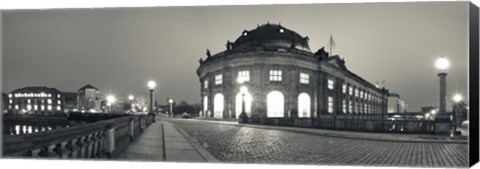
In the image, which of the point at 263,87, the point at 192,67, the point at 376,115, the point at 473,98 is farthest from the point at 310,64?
the point at 473,98

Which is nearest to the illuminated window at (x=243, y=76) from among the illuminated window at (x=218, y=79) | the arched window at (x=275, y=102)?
the illuminated window at (x=218, y=79)

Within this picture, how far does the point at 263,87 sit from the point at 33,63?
42.6 feet

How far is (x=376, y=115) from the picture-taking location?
441 inches

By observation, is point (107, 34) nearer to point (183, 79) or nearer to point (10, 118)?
point (183, 79)

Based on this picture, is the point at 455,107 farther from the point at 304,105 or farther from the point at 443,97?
the point at 304,105

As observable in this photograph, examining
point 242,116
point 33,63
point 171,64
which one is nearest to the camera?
point 33,63

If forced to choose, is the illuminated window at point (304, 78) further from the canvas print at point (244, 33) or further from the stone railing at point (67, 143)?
the stone railing at point (67, 143)

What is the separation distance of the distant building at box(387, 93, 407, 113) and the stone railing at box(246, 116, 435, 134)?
41 cm

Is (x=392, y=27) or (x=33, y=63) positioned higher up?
(x=392, y=27)

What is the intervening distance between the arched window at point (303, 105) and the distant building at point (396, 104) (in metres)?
9.87

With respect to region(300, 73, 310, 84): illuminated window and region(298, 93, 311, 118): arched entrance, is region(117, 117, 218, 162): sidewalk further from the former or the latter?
region(300, 73, 310, 84): illuminated window

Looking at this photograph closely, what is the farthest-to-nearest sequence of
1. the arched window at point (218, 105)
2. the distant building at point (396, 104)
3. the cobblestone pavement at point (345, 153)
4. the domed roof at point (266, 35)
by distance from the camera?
the arched window at point (218, 105)
the domed roof at point (266, 35)
the distant building at point (396, 104)
the cobblestone pavement at point (345, 153)

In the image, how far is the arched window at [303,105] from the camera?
19266 millimetres

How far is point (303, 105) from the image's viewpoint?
20469 mm
